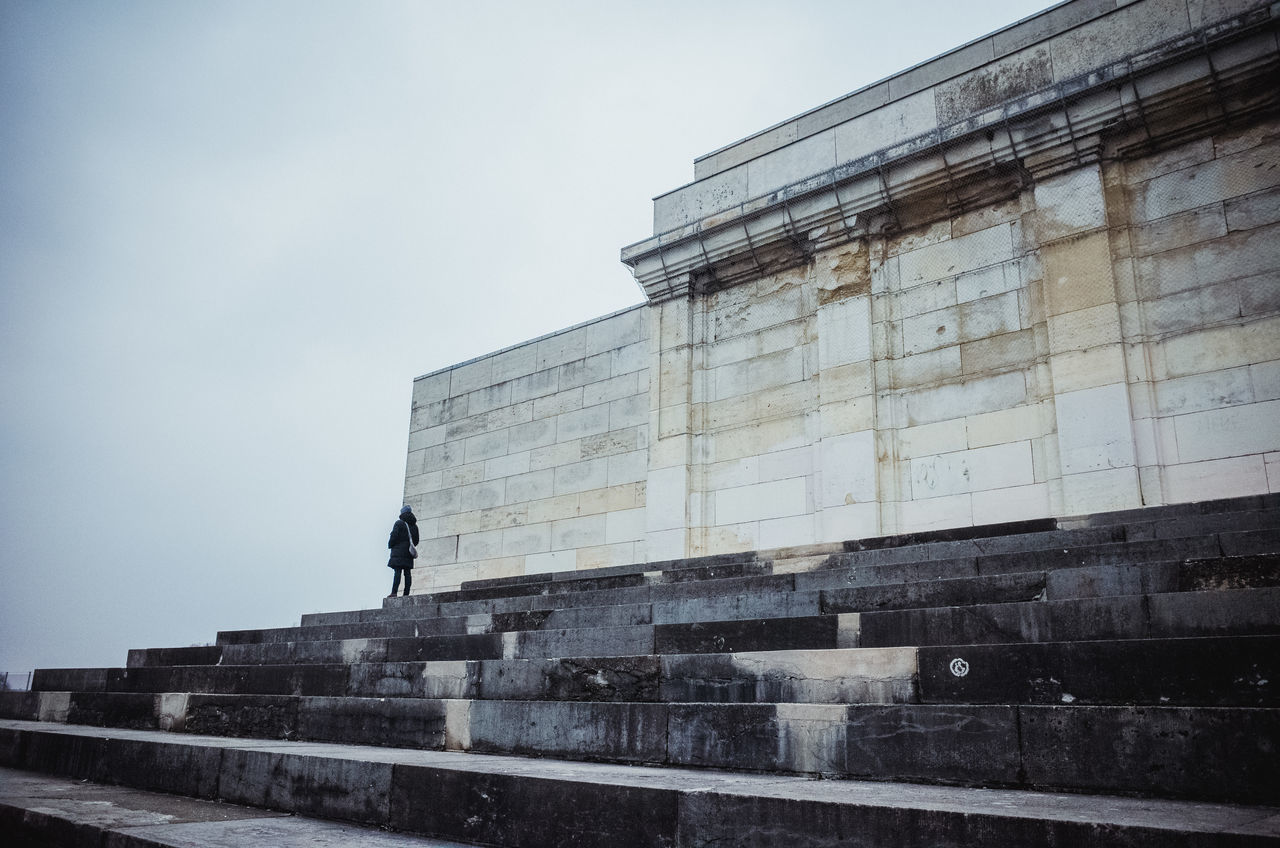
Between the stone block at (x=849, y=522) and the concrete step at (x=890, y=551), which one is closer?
the concrete step at (x=890, y=551)

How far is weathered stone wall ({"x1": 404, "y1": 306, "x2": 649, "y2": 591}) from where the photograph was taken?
1389cm

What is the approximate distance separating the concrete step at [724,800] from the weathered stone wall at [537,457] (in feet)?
27.7

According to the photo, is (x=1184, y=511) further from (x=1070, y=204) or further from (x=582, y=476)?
(x=582, y=476)

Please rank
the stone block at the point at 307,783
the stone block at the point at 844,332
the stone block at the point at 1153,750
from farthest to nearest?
the stone block at the point at 844,332 → the stone block at the point at 307,783 → the stone block at the point at 1153,750

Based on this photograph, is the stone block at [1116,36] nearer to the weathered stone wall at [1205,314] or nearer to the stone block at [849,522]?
the weathered stone wall at [1205,314]

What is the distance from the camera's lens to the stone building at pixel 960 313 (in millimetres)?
8969

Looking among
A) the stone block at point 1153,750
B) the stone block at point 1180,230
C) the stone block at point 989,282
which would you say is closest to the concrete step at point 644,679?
the stone block at point 1153,750

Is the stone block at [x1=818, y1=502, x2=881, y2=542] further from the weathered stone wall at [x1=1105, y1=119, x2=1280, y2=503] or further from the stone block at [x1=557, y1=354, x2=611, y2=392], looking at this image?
the stone block at [x1=557, y1=354, x2=611, y2=392]

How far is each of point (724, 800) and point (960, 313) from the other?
8.70m

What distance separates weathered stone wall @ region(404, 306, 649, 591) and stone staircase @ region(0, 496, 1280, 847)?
6090 mm

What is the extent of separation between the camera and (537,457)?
596 inches

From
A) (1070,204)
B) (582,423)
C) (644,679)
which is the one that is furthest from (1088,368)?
(582,423)

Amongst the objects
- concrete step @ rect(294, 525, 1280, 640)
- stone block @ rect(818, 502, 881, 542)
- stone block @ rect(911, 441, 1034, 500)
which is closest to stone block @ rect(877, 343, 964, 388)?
stone block @ rect(911, 441, 1034, 500)

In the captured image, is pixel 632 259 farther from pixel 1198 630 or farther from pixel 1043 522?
pixel 1198 630
